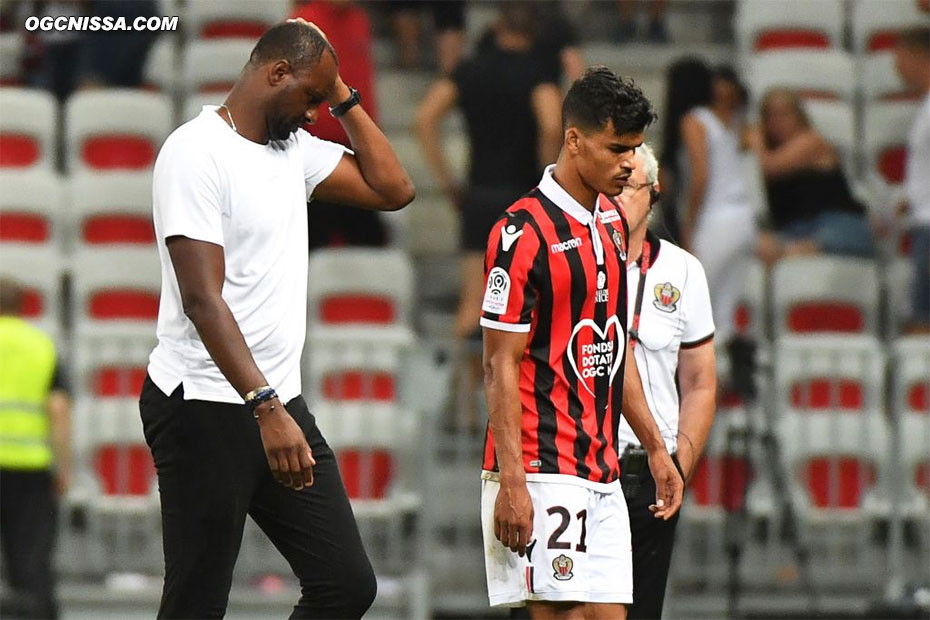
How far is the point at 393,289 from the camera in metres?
10.4

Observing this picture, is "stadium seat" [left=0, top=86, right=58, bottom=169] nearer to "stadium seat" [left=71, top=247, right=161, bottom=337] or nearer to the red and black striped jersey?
"stadium seat" [left=71, top=247, right=161, bottom=337]

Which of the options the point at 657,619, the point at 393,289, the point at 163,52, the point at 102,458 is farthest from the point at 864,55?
the point at 657,619

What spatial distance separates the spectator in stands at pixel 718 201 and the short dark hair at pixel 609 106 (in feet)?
17.9

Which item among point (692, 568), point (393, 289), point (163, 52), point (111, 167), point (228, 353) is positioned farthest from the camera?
point (163, 52)

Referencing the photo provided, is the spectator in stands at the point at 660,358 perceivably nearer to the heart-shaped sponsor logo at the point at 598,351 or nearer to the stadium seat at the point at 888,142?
the heart-shaped sponsor logo at the point at 598,351

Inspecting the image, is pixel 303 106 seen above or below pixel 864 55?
below

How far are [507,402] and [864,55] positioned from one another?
27.5 ft

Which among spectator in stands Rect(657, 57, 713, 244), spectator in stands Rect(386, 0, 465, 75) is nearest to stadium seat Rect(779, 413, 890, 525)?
spectator in stands Rect(657, 57, 713, 244)

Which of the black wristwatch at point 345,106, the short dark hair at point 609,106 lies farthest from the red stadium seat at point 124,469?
the short dark hair at point 609,106

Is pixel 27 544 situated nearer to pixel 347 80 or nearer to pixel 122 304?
pixel 122 304

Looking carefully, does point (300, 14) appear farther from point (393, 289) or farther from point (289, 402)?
point (289, 402)

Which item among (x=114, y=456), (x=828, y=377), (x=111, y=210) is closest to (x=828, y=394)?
(x=828, y=377)

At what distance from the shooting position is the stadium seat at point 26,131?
11.2 m

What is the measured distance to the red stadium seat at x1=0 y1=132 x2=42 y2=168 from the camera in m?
11.2
